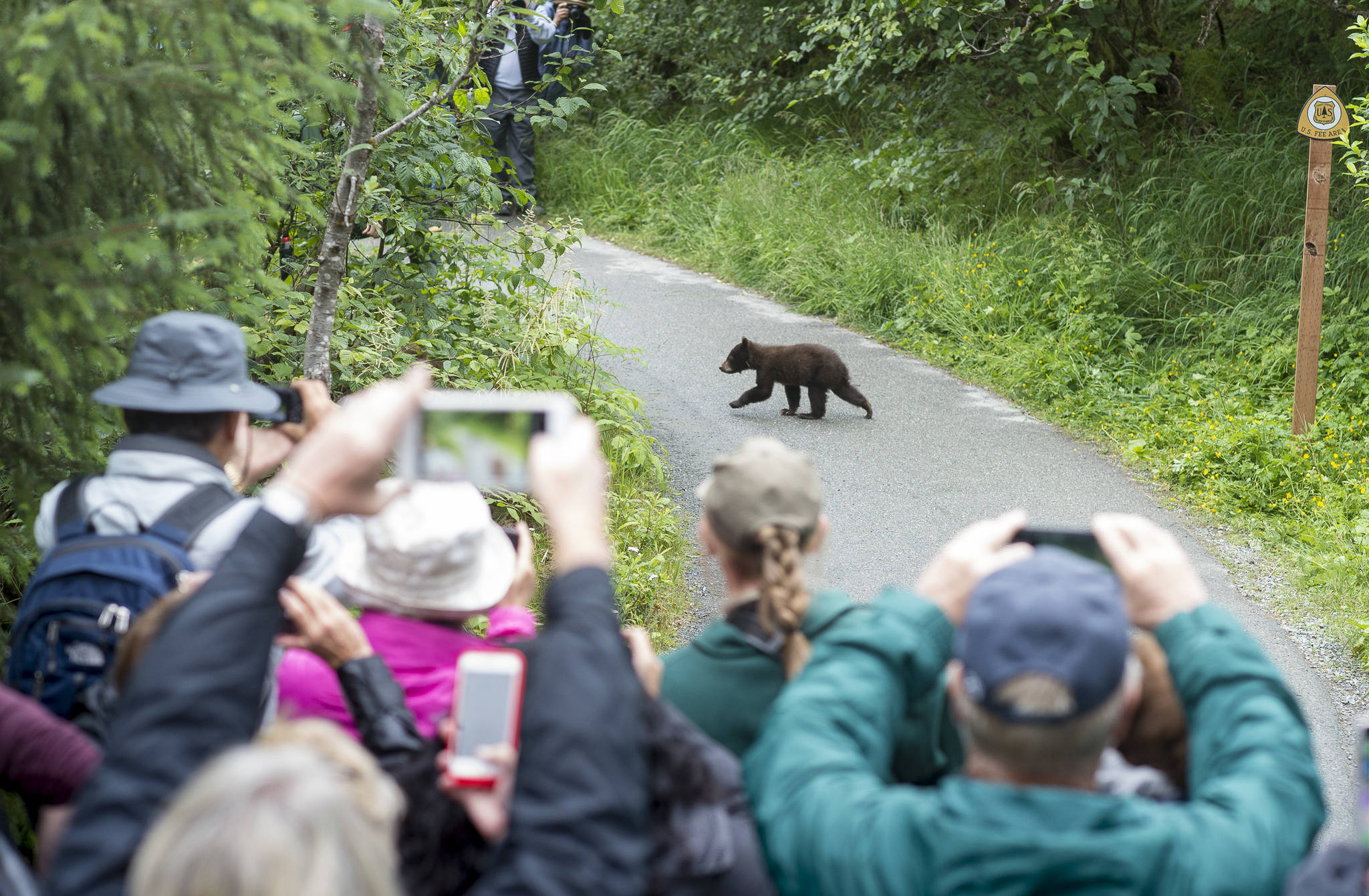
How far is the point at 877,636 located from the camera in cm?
185

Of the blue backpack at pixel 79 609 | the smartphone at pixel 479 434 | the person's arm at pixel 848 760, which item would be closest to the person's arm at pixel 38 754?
the blue backpack at pixel 79 609

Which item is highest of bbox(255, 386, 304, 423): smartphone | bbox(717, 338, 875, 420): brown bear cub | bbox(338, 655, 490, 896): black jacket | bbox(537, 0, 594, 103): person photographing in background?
bbox(537, 0, 594, 103): person photographing in background

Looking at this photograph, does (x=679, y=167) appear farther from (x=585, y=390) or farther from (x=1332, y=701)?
(x=1332, y=701)

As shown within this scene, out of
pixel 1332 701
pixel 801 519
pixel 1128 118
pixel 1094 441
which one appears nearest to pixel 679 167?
pixel 1128 118

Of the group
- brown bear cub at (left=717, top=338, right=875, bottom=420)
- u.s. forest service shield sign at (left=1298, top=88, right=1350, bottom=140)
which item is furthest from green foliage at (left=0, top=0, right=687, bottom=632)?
u.s. forest service shield sign at (left=1298, top=88, right=1350, bottom=140)

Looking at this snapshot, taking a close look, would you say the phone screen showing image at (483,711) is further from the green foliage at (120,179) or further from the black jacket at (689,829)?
the green foliage at (120,179)

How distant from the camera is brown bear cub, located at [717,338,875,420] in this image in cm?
830

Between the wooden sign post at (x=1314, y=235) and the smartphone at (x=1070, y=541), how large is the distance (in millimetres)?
6222

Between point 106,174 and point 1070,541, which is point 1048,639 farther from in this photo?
point 106,174

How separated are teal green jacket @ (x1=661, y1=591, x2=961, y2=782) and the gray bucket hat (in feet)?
3.38

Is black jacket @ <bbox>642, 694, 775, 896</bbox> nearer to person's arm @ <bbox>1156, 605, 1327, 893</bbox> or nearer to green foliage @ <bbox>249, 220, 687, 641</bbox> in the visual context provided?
person's arm @ <bbox>1156, 605, 1327, 893</bbox>

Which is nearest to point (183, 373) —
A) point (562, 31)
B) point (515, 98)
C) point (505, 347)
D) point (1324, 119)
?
point (505, 347)

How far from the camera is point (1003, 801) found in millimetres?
1562

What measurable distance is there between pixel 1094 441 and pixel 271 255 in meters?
5.34
